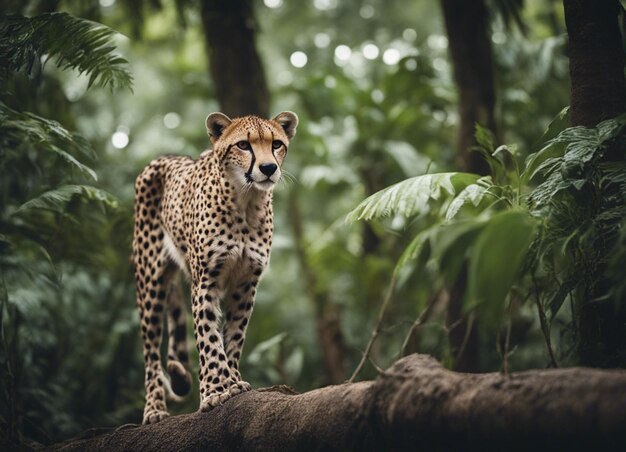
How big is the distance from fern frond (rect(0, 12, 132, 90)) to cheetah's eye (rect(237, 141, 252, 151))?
1252mm

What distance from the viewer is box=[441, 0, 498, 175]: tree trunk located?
9414mm

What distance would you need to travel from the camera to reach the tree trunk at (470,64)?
9.41m

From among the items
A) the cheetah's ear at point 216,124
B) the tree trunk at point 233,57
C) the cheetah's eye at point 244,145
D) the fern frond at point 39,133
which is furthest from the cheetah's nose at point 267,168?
the tree trunk at point 233,57

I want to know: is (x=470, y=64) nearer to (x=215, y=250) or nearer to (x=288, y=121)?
(x=288, y=121)

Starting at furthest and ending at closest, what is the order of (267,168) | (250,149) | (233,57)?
(233,57), (250,149), (267,168)

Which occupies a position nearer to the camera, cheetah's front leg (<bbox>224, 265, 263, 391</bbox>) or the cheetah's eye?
the cheetah's eye

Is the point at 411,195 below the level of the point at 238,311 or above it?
above

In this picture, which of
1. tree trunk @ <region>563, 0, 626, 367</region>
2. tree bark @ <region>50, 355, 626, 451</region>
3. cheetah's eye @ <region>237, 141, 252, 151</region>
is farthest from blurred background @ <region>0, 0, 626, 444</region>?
cheetah's eye @ <region>237, 141, 252, 151</region>

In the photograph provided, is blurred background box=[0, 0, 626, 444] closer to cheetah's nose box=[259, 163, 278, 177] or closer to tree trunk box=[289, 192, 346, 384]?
tree trunk box=[289, 192, 346, 384]

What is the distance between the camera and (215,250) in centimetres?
602

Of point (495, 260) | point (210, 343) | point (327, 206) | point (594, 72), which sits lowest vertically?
point (327, 206)

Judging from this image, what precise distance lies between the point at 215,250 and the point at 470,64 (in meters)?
5.09

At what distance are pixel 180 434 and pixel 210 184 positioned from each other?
2069 millimetres

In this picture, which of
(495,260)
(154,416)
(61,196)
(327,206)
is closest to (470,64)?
(61,196)
